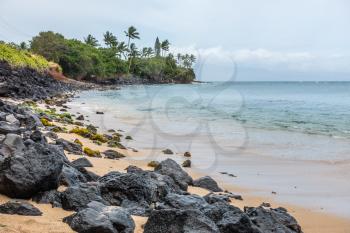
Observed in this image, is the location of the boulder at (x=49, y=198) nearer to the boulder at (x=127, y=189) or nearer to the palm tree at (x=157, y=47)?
the boulder at (x=127, y=189)

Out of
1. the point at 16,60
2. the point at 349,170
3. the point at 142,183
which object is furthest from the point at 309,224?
the point at 16,60

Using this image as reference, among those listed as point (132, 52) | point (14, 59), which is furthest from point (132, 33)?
point (14, 59)

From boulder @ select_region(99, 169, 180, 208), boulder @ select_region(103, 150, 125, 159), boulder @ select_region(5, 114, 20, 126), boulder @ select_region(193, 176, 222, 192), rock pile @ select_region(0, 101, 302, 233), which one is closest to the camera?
rock pile @ select_region(0, 101, 302, 233)

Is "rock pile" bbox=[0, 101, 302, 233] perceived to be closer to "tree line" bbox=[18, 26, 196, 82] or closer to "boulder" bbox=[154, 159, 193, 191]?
"boulder" bbox=[154, 159, 193, 191]

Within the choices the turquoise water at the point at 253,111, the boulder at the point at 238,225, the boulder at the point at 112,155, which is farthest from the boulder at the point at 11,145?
the turquoise water at the point at 253,111

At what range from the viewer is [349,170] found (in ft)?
39.1

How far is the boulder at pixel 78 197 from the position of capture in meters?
5.67

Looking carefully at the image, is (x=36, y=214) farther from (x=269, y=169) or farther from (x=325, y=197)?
(x=269, y=169)

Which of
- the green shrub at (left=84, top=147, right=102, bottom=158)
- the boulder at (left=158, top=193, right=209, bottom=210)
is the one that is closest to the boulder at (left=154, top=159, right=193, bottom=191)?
the boulder at (left=158, top=193, right=209, bottom=210)

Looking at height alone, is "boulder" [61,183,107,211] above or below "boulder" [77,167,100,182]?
above

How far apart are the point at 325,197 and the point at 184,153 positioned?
18.0ft

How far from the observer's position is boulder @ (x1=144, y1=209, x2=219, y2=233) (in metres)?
4.67

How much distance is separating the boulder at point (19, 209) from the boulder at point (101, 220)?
41cm

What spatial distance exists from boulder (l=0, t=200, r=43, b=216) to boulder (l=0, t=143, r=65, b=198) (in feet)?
1.33
